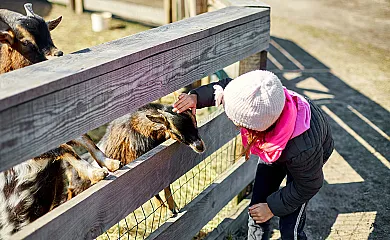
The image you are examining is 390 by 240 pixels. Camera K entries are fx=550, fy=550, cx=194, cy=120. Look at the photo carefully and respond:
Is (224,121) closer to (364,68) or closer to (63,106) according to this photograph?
(63,106)

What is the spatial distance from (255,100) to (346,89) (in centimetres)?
481

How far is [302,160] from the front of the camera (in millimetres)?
2852

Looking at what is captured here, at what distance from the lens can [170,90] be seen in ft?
9.66

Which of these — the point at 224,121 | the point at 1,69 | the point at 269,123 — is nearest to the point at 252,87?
the point at 269,123

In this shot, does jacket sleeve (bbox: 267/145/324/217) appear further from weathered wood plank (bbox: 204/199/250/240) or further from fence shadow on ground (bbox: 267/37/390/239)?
fence shadow on ground (bbox: 267/37/390/239)

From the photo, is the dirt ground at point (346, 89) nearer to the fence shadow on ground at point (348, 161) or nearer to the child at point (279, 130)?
the fence shadow on ground at point (348, 161)

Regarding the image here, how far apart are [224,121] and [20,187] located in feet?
4.57

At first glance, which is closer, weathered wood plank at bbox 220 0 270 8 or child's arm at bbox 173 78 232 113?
child's arm at bbox 173 78 232 113

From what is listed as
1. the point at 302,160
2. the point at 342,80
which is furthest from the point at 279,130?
the point at 342,80

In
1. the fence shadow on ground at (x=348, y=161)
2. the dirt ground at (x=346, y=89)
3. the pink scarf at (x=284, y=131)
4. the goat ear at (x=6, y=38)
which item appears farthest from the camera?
the dirt ground at (x=346, y=89)

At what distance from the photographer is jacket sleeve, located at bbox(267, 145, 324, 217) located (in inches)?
113

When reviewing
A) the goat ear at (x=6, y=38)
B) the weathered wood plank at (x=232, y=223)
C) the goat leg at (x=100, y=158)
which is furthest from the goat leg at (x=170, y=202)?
the goat ear at (x=6, y=38)

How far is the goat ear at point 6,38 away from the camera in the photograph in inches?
141

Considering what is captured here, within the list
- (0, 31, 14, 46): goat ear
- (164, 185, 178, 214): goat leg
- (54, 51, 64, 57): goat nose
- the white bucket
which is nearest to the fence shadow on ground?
(164, 185, 178, 214): goat leg
